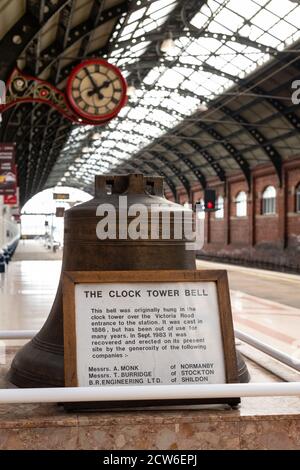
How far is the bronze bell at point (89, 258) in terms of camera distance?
375 cm

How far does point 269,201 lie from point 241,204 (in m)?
4.55

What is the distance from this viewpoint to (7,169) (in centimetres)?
1670

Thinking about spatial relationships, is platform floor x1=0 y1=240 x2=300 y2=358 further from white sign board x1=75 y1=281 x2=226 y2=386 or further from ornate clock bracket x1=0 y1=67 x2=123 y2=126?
white sign board x1=75 y1=281 x2=226 y2=386

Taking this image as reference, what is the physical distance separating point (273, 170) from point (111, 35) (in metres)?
18.4

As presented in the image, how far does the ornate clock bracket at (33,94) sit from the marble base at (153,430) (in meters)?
9.50

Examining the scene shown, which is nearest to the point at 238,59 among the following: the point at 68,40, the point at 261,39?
the point at 261,39

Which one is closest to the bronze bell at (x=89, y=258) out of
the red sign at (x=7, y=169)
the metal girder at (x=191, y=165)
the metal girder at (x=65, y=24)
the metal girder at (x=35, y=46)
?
the metal girder at (x=35, y=46)

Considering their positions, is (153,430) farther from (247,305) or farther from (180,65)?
(180,65)

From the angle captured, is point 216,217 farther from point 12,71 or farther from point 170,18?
point 12,71

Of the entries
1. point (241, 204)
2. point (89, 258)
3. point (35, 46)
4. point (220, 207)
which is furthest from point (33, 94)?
point (220, 207)

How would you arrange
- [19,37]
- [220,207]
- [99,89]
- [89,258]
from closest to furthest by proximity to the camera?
[89,258] → [19,37] → [99,89] → [220,207]

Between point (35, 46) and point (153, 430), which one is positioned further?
point (35, 46)

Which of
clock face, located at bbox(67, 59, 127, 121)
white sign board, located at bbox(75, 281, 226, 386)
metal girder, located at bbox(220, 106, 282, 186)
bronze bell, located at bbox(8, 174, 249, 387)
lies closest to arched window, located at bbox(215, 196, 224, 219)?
metal girder, located at bbox(220, 106, 282, 186)

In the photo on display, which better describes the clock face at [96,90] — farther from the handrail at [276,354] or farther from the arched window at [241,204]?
the arched window at [241,204]
